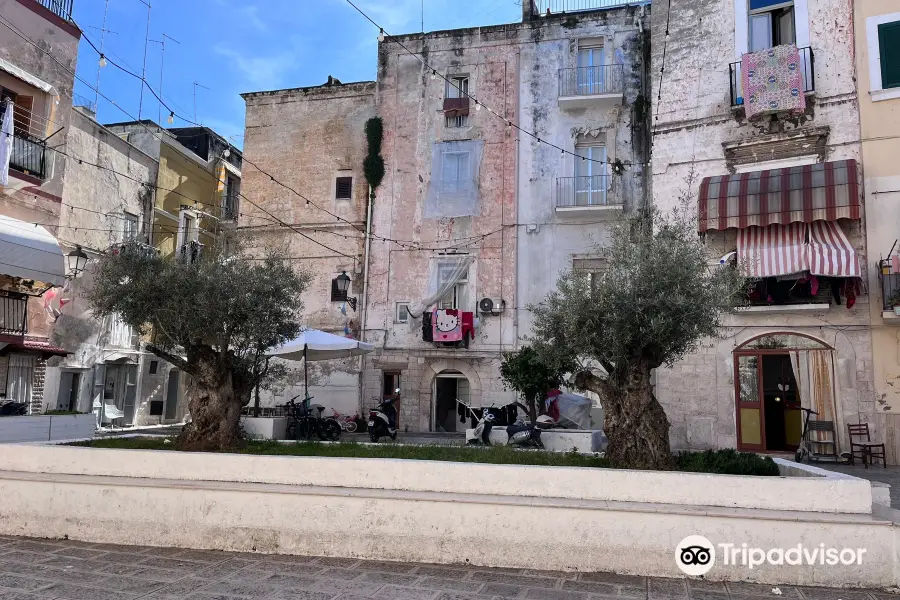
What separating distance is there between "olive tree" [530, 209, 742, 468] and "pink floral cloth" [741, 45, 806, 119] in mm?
9129

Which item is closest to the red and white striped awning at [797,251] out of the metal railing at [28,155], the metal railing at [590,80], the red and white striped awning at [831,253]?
the red and white striped awning at [831,253]

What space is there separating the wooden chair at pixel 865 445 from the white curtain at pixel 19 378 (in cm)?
1933

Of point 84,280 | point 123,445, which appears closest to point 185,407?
point 84,280

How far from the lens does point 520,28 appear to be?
21156 millimetres

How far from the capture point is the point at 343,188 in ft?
73.6

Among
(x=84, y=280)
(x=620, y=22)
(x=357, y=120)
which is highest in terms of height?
(x=620, y=22)

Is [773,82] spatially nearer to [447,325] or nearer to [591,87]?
[591,87]

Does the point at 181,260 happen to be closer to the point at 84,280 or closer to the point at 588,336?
the point at 588,336

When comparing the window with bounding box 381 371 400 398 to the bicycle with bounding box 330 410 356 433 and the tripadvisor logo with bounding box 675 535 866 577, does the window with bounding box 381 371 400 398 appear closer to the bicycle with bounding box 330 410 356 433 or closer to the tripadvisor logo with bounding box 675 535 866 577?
the bicycle with bounding box 330 410 356 433

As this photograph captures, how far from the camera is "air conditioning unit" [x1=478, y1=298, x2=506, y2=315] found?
20016 mm

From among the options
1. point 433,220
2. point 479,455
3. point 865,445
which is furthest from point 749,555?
point 433,220

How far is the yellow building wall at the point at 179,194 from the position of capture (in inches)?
949

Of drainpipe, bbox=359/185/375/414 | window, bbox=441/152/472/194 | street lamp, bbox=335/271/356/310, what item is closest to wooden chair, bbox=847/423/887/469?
window, bbox=441/152/472/194

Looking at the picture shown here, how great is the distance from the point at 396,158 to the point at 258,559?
55.8ft
